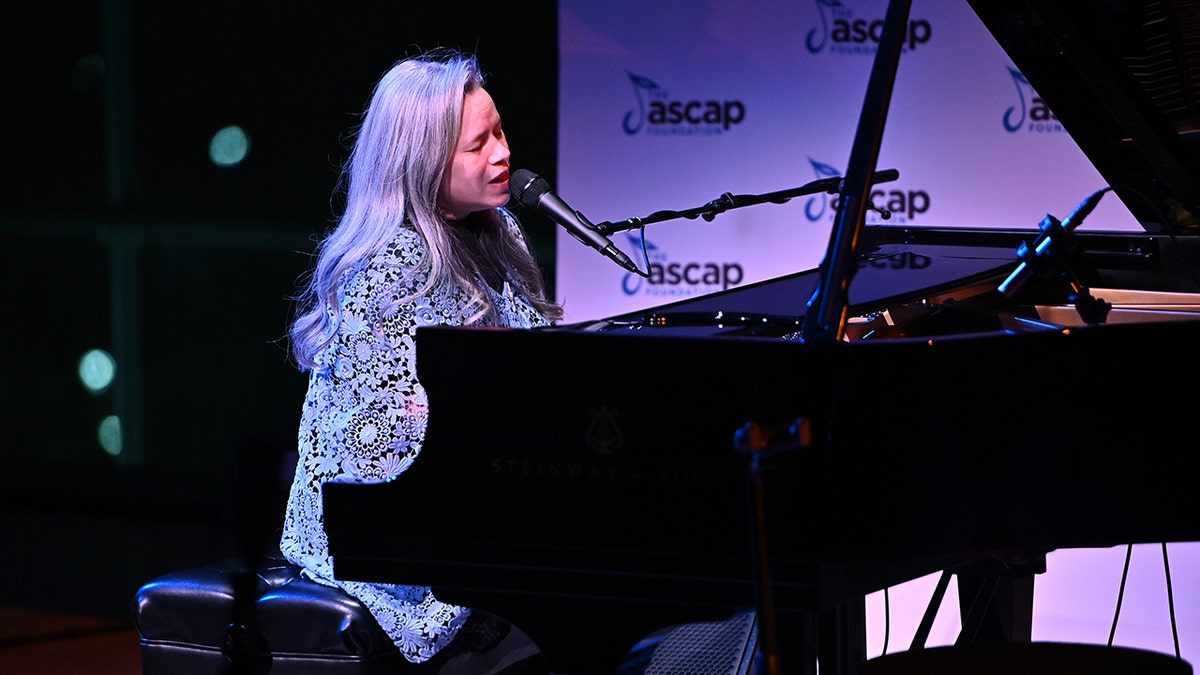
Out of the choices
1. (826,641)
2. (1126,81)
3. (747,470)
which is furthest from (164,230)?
(747,470)

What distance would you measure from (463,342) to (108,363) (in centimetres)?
388

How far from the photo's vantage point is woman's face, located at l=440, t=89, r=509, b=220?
8.30 feet

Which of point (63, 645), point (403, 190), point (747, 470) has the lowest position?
point (63, 645)

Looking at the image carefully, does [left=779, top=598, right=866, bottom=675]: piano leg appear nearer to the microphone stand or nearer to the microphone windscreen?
the microphone stand

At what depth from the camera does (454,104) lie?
251 cm

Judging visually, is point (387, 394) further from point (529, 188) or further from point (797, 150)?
point (797, 150)

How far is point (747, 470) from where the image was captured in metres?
1.76

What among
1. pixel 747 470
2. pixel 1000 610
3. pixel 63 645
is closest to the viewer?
pixel 747 470

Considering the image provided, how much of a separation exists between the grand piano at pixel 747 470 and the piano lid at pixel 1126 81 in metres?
0.80

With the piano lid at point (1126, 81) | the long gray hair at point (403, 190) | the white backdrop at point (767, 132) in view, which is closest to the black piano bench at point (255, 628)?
the long gray hair at point (403, 190)

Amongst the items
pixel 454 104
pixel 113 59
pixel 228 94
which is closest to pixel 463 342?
pixel 454 104

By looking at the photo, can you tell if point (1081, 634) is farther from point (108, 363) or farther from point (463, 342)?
point (108, 363)

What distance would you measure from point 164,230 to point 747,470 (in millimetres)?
3989

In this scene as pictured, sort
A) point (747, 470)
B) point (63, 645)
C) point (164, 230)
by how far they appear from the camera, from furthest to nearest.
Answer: point (164, 230)
point (63, 645)
point (747, 470)
